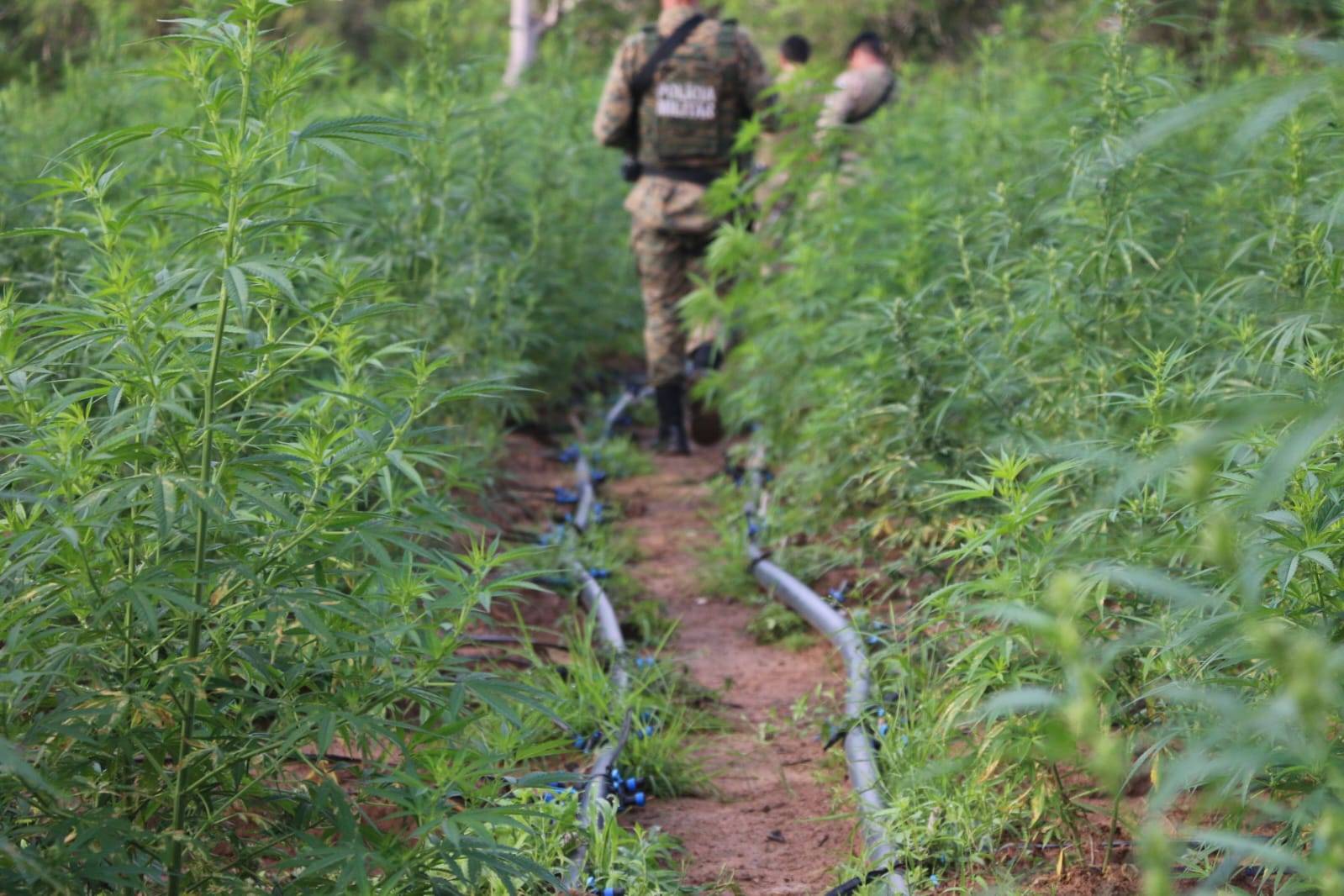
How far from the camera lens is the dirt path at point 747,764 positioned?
3779 mm

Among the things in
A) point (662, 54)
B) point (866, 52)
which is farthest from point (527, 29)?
point (662, 54)

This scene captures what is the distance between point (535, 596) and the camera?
5.87 m

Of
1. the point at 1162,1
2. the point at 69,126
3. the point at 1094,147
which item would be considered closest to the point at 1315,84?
the point at 1094,147

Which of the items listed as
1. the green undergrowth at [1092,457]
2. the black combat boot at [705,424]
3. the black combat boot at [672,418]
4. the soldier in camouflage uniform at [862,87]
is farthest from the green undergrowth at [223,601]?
the soldier in camouflage uniform at [862,87]

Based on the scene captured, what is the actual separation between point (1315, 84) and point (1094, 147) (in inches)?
114

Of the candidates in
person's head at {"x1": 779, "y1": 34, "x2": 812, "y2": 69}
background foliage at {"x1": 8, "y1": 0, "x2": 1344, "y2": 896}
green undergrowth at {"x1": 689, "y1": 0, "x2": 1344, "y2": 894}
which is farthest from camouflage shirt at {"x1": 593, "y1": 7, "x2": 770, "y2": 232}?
background foliage at {"x1": 8, "y1": 0, "x2": 1344, "y2": 896}

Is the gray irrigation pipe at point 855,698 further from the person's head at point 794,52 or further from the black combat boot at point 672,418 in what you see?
the person's head at point 794,52

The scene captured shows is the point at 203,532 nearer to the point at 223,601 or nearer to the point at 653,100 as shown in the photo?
the point at 223,601

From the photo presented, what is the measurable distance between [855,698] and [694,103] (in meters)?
5.38

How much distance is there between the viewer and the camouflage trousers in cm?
902

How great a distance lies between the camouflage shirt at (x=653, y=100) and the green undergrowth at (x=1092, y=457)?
1.10 meters

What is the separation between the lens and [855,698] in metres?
4.32

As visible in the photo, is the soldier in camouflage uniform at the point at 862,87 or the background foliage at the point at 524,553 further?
the soldier in camouflage uniform at the point at 862,87

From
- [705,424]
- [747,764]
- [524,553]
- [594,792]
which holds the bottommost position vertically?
[705,424]
